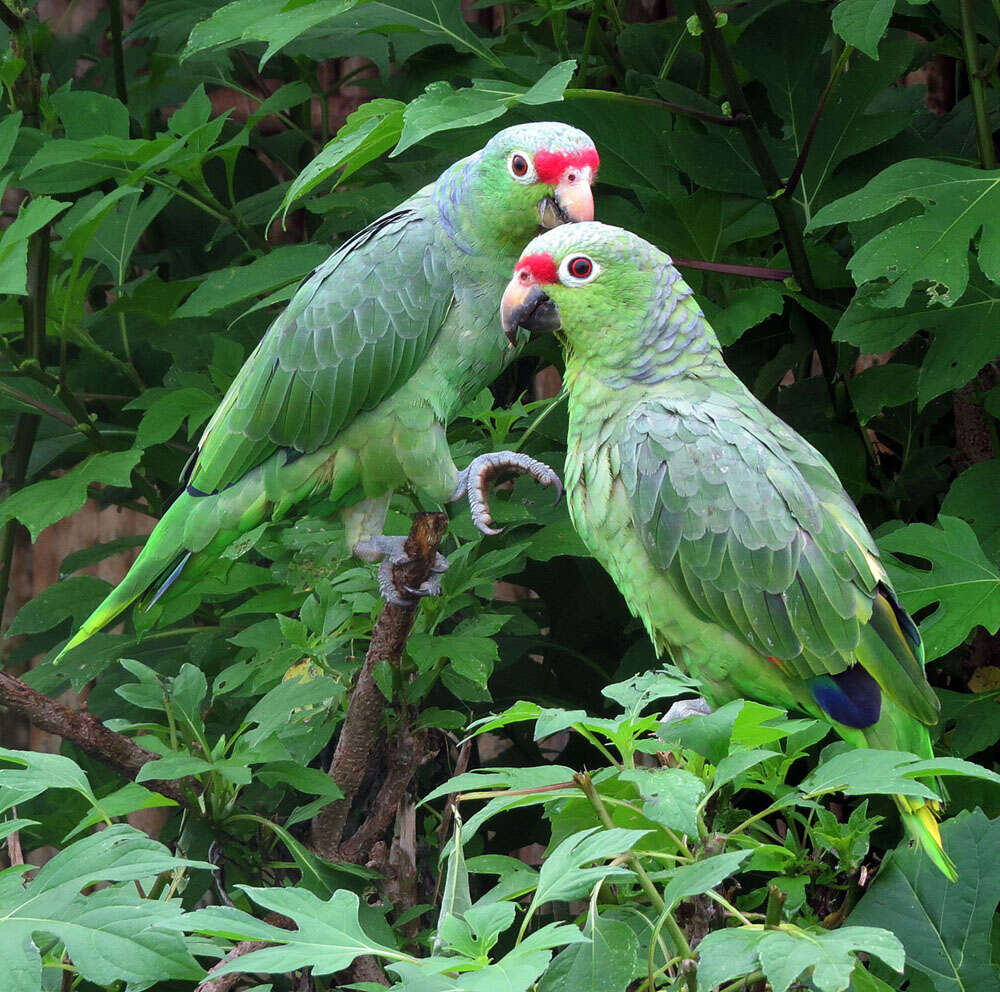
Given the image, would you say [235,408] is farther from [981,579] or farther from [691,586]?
[981,579]

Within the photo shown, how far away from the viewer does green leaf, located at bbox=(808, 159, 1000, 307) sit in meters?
1.72

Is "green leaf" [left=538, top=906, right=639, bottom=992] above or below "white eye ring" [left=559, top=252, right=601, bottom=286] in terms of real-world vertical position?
below

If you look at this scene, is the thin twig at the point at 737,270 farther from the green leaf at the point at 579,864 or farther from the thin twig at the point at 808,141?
the green leaf at the point at 579,864

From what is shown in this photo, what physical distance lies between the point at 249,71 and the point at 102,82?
1.10 ft

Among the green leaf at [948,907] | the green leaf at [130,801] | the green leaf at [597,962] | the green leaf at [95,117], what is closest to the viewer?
the green leaf at [597,962]

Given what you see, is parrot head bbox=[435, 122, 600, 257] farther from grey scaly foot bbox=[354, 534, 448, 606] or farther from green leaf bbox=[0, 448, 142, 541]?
green leaf bbox=[0, 448, 142, 541]

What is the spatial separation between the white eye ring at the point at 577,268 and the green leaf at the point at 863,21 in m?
0.56

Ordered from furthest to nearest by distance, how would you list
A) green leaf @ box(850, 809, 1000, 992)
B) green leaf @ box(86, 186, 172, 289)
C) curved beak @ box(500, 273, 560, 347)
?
green leaf @ box(86, 186, 172, 289)
curved beak @ box(500, 273, 560, 347)
green leaf @ box(850, 809, 1000, 992)

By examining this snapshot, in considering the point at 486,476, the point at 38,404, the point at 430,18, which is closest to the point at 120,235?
the point at 38,404

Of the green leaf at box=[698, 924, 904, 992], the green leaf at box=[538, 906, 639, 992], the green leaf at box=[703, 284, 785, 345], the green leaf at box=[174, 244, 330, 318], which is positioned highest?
the green leaf at box=[174, 244, 330, 318]

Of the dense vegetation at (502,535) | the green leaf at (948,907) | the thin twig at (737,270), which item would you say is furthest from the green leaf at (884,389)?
the green leaf at (948,907)

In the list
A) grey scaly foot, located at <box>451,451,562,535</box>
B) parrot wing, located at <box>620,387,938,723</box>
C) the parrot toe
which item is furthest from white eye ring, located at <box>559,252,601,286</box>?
the parrot toe

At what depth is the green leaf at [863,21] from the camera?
5.79 feet

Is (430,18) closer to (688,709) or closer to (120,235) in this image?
(120,235)
